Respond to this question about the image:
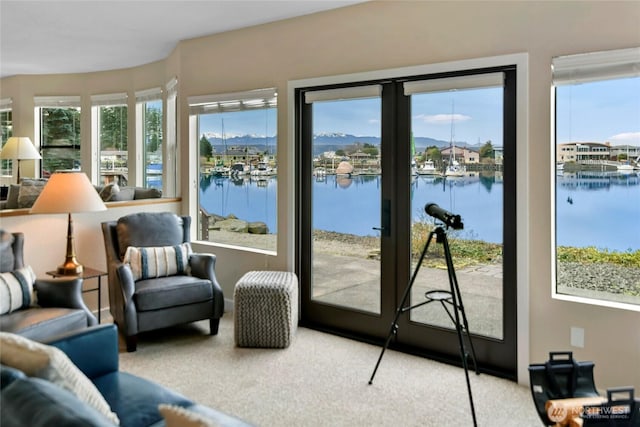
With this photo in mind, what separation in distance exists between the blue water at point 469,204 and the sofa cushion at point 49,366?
2.60 metres

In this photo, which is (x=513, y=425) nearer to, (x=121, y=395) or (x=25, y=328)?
(x=121, y=395)

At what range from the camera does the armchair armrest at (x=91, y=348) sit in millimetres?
2113

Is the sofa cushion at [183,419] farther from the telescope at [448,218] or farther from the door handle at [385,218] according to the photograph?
the door handle at [385,218]

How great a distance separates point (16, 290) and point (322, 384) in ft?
6.38

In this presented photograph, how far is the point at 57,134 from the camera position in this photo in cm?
726

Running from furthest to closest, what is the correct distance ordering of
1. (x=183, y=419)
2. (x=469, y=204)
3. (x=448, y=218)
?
(x=469, y=204)
(x=448, y=218)
(x=183, y=419)

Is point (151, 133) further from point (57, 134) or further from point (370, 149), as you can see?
point (370, 149)

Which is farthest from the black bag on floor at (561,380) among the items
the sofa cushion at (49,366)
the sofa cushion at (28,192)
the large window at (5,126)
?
the large window at (5,126)

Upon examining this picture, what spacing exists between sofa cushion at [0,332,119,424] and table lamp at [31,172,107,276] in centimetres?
207

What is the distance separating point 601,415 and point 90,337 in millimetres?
2217

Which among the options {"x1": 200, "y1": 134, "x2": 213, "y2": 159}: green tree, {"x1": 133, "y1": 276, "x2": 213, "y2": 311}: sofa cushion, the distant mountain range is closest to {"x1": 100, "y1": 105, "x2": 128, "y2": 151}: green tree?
{"x1": 200, "y1": 134, "x2": 213, "y2": 159}: green tree

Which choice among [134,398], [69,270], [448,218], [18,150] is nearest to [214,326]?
[69,270]

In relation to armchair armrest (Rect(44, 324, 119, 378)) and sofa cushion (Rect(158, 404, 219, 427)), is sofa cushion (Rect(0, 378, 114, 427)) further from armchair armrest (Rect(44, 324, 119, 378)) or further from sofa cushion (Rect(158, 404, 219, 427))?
armchair armrest (Rect(44, 324, 119, 378))

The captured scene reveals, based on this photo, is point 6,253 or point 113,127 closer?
point 6,253
